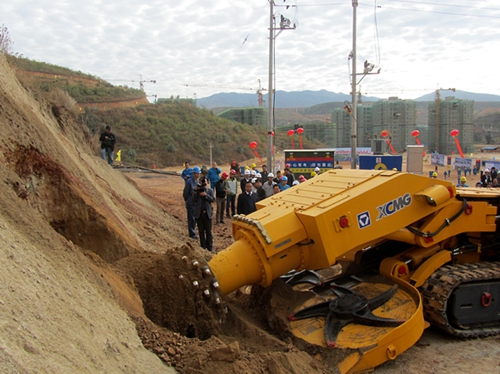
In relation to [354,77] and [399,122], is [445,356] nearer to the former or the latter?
[354,77]

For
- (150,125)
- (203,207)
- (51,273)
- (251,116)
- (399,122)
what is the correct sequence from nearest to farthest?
(51,273), (203,207), (150,125), (399,122), (251,116)

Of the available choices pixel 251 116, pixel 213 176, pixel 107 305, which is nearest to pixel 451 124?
pixel 251 116

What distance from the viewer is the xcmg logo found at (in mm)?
5336

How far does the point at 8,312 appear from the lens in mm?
2830

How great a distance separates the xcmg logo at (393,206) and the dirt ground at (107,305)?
1.48m

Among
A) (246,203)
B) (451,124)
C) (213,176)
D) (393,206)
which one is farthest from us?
(451,124)

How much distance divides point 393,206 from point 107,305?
338 cm

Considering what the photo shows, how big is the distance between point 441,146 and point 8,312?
215 ft

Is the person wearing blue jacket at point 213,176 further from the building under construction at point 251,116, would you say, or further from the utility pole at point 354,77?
the building under construction at point 251,116

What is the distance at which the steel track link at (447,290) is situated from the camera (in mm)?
5520

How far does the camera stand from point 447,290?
5.50 m

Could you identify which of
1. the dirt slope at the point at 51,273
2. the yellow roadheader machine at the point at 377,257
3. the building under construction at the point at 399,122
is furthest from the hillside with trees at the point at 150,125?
the yellow roadheader machine at the point at 377,257

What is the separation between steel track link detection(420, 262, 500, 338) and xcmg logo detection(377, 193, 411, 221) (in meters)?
1.05

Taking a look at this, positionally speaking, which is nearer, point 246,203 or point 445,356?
point 445,356
